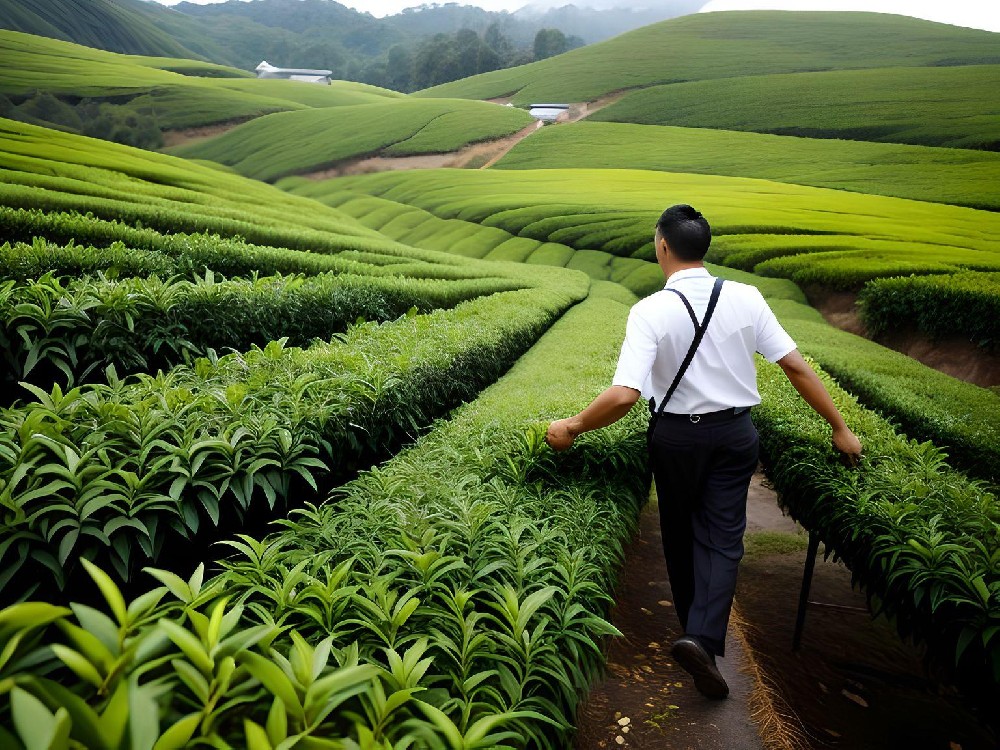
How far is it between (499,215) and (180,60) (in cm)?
1836

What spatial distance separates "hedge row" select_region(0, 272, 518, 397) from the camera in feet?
10.9

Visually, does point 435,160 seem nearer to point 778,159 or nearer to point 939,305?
point 778,159

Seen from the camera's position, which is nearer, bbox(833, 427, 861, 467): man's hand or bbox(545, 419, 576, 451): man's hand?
bbox(545, 419, 576, 451): man's hand

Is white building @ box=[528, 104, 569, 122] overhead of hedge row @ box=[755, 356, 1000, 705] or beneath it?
overhead

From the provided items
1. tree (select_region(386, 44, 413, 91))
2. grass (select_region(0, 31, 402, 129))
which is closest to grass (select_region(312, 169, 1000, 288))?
grass (select_region(0, 31, 402, 129))

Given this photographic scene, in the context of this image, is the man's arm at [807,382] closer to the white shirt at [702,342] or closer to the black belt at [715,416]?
the white shirt at [702,342]

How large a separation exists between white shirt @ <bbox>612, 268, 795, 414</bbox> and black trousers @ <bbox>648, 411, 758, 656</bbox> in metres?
0.10

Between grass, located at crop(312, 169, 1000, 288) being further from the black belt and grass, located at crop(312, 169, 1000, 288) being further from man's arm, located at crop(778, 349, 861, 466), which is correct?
the black belt

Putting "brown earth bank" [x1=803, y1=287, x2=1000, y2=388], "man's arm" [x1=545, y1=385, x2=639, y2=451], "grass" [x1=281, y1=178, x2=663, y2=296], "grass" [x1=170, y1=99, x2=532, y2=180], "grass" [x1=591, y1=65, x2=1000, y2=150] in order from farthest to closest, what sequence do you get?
"grass" [x1=170, y1=99, x2=532, y2=180] < "grass" [x1=281, y1=178, x2=663, y2=296] < "grass" [x1=591, y1=65, x2=1000, y2=150] < "brown earth bank" [x1=803, y1=287, x2=1000, y2=388] < "man's arm" [x1=545, y1=385, x2=639, y2=451]

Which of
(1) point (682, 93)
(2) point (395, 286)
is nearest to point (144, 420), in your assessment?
(2) point (395, 286)

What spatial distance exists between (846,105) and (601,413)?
16.5 m

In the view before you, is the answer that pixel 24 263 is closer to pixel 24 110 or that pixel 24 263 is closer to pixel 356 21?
pixel 24 110

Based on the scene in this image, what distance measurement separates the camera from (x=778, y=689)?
2.74 m

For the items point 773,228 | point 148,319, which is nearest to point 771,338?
point 148,319
